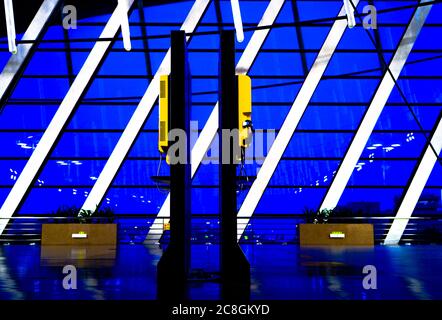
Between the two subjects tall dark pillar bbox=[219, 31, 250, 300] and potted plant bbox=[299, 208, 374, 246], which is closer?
tall dark pillar bbox=[219, 31, 250, 300]

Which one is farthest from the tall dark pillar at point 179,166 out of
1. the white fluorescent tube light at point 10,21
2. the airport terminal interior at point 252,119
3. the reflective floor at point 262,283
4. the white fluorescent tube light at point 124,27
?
the airport terminal interior at point 252,119

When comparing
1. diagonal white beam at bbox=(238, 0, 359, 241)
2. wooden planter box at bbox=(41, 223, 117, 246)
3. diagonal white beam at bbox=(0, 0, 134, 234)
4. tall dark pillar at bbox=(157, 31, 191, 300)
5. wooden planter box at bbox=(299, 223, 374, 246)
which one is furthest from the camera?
diagonal white beam at bbox=(238, 0, 359, 241)

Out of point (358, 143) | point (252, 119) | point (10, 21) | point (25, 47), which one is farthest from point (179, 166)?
point (25, 47)

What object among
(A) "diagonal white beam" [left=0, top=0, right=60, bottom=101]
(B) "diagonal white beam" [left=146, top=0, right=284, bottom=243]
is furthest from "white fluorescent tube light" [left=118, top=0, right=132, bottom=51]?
(A) "diagonal white beam" [left=0, top=0, right=60, bottom=101]

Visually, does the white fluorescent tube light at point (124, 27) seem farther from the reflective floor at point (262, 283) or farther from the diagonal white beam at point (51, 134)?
the reflective floor at point (262, 283)

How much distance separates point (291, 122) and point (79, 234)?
5.86 meters

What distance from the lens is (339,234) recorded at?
13.3 meters

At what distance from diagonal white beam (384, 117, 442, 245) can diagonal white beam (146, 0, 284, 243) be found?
16.2 ft

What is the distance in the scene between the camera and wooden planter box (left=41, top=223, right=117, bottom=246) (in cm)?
1312

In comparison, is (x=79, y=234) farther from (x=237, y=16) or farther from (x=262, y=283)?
(x=262, y=283)

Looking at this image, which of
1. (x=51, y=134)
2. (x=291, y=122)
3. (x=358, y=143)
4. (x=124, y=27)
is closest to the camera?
(x=124, y=27)

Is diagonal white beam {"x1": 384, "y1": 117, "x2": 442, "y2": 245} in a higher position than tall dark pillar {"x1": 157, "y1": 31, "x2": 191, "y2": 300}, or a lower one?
higher

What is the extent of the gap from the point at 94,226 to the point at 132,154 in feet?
8.62

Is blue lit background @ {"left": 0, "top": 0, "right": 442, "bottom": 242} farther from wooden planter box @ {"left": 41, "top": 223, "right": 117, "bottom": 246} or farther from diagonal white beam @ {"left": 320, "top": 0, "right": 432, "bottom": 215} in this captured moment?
wooden planter box @ {"left": 41, "top": 223, "right": 117, "bottom": 246}
